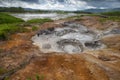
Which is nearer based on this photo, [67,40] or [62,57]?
[62,57]

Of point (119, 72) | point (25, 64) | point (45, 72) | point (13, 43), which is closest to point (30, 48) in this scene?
point (13, 43)

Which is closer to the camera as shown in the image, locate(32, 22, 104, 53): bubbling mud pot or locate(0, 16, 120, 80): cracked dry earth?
locate(0, 16, 120, 80): cracked dry earth

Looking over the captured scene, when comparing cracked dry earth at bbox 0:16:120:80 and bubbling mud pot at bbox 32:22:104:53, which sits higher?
cracked dry earth at bbox 0:16:120:80

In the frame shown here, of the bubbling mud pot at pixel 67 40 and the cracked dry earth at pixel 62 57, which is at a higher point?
the cracked dry earth at pixel 62 57

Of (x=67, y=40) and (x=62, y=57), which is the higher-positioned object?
(x=62, y=57)

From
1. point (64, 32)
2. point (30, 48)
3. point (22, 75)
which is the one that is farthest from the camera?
point (64, 32)

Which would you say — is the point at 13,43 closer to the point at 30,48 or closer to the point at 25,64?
the point at 30,48
